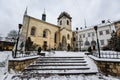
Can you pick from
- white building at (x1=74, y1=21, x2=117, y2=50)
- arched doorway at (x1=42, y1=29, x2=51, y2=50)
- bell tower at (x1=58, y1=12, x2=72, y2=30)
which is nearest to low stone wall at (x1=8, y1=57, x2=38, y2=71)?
arched doorway at (x1=42, y1=29, x2=51, y2=50)

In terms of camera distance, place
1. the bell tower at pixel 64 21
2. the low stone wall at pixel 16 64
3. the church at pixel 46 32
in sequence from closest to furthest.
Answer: the low stone wall at pixel 16 64 → the church at pixel 46 32 → the bell tower at pixel 64 21

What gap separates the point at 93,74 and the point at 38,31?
1924 cm

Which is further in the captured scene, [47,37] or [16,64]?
[47,37]

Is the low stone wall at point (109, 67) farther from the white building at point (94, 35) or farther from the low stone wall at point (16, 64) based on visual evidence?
the white building at point (94, 35)

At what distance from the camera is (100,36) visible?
30469mm

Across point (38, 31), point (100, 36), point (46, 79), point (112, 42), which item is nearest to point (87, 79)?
point (46, 79)

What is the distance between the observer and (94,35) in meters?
31.6

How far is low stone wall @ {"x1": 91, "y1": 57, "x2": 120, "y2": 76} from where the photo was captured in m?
5.77

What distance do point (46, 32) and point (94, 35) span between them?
1744cm

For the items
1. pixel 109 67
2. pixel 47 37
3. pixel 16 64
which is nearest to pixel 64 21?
pixel 47 37

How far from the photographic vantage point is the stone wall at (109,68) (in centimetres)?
576

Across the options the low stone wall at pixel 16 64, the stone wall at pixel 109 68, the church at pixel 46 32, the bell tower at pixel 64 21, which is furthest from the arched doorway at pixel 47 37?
the stone wall at pixel 109 68

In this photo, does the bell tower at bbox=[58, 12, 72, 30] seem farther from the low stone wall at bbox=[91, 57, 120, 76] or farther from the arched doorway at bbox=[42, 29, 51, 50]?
the low stone wall at bbox=[91, 57, 120, 76]

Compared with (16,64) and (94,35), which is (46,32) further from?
(16,64)
